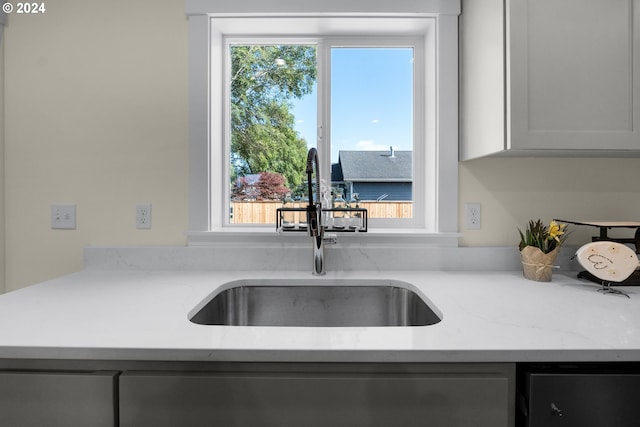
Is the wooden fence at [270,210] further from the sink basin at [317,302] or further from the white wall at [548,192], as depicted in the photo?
the sink basin at [317,302]

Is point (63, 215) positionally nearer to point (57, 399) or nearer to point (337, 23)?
point (57, 399)

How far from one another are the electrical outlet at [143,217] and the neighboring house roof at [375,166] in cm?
83

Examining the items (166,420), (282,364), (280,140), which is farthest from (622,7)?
(166,420)

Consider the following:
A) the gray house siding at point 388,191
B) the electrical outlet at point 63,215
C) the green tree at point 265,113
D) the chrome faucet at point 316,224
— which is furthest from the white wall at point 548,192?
the electrical outlet at point 63,215

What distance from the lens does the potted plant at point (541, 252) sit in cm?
132

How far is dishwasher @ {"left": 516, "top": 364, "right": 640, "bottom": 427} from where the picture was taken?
0.76 metres

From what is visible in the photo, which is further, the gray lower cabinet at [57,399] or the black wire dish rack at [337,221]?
the black wire dish rack at [337,221]

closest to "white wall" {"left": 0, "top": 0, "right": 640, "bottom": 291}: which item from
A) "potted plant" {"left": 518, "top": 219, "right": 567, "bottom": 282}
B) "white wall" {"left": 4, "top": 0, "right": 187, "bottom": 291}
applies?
"white wall" {"left": 4, "top": 0, "right": 187, "bottom": 291}

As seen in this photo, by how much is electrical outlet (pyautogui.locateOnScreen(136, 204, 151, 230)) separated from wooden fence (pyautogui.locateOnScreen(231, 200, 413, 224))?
364 millimetres

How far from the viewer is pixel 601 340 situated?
31.2 inches

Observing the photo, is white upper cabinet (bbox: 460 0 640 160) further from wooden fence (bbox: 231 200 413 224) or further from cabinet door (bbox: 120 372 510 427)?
cabinet door (bbox: 120 372 510 427)

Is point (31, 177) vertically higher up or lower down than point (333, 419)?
higher up

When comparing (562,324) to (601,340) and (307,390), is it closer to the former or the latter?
(601,340)

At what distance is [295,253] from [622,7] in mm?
1382
